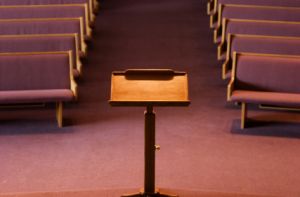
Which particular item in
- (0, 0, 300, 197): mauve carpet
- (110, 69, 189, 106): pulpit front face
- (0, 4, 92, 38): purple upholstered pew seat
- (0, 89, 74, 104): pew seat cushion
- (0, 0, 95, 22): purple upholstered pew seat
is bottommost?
(0, 0, 300, 197): mauve carpet

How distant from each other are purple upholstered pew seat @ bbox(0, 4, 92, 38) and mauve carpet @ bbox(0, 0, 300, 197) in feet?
0.86

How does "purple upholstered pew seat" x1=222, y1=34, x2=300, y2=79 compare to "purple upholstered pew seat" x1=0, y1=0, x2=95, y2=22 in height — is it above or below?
below

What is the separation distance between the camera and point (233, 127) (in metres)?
2.67

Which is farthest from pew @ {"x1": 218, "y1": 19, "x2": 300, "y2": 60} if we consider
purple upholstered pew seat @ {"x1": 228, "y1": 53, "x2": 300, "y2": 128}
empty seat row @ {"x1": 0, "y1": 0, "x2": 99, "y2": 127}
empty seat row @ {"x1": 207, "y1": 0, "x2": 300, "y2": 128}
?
empty seat row @ {"x1": 0, "y1": 0, "x2": 99, "y2": 127}

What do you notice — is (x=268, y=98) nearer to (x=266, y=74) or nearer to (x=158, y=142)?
(x=266, y=74)

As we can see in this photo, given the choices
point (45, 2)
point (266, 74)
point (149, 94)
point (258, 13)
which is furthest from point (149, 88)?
point (45, 2)

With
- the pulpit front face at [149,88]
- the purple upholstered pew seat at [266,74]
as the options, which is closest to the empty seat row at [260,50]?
the purple upholstered pew seat at [266,74]

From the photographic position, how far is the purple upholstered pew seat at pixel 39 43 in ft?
9.90

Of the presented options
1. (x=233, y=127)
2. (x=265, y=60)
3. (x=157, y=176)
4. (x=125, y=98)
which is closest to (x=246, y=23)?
(x=265, y=60)

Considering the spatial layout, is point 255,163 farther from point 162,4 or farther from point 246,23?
point 162,4

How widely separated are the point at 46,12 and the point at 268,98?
1.56 meters

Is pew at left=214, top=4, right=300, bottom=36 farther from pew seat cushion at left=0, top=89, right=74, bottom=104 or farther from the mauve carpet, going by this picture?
pew seat cushion at left=0, top=89, right=74, bottom=104

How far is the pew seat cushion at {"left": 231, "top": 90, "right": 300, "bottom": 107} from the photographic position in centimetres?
259

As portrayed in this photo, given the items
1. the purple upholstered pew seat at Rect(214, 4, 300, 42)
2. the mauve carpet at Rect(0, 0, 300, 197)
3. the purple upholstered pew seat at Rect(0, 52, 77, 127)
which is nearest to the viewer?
the mauve carpet at Rect(0, 0, 300, 197)
